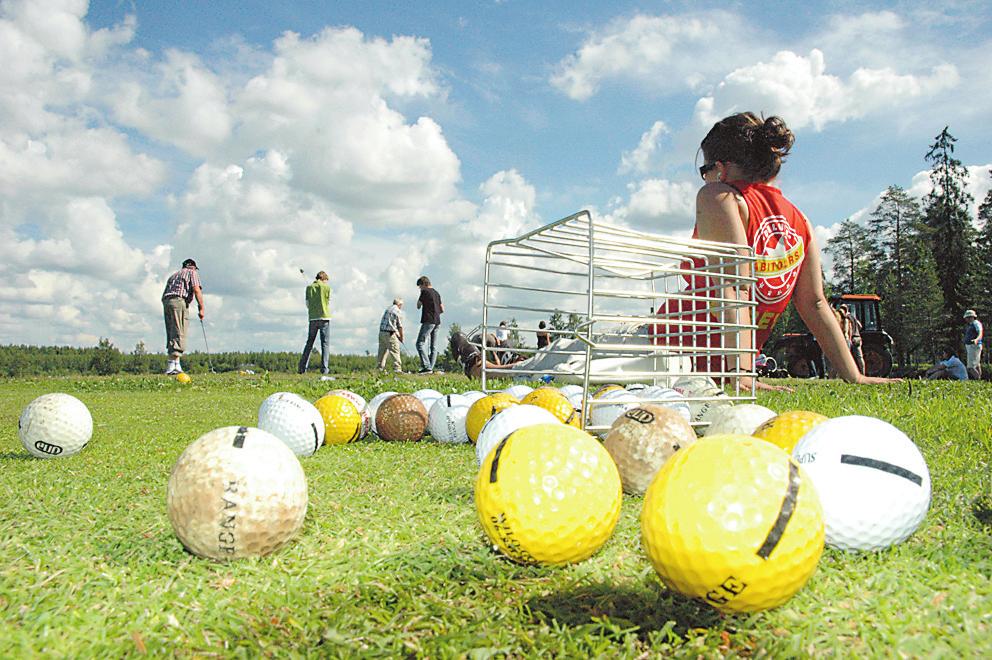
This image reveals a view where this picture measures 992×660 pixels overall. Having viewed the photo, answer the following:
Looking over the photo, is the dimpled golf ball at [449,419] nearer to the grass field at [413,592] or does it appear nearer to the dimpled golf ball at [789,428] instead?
the grass field at [413,592]

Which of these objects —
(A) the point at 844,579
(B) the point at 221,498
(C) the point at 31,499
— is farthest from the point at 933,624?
(C) the point at 31,499

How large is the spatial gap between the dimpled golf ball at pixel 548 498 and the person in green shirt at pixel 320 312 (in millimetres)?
14970

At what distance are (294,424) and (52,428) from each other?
195cm

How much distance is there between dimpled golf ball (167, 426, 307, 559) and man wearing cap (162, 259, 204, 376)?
1339 centimetres

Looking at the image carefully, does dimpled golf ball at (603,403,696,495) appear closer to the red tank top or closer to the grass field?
the grass field

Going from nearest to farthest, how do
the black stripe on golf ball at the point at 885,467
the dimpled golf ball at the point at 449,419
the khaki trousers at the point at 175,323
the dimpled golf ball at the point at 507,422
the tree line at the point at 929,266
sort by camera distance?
1. the black stripe on golf ball at the point at 885,467
2. the dimpled golf ball at the point at 507,422
3. the dimpled golf ball at the point at 449,419
4. the khaki trousers at the point at 175,323
5. the tree line at the point at 929,266

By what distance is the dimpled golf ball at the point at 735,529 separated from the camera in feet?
6.80

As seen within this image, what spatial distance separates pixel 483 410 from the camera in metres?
5.56

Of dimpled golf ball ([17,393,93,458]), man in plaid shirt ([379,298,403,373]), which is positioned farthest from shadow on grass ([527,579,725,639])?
man in plaid shirt ([379,298,403,373])

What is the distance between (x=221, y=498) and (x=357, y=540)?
2.00 feet

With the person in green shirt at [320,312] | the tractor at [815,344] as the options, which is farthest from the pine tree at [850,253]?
the person in green shirt at [320,312]

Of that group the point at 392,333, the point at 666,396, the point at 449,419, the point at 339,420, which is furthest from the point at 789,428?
the point at 392,333

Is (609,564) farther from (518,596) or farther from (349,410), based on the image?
(349,410)

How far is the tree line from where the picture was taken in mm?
46656
